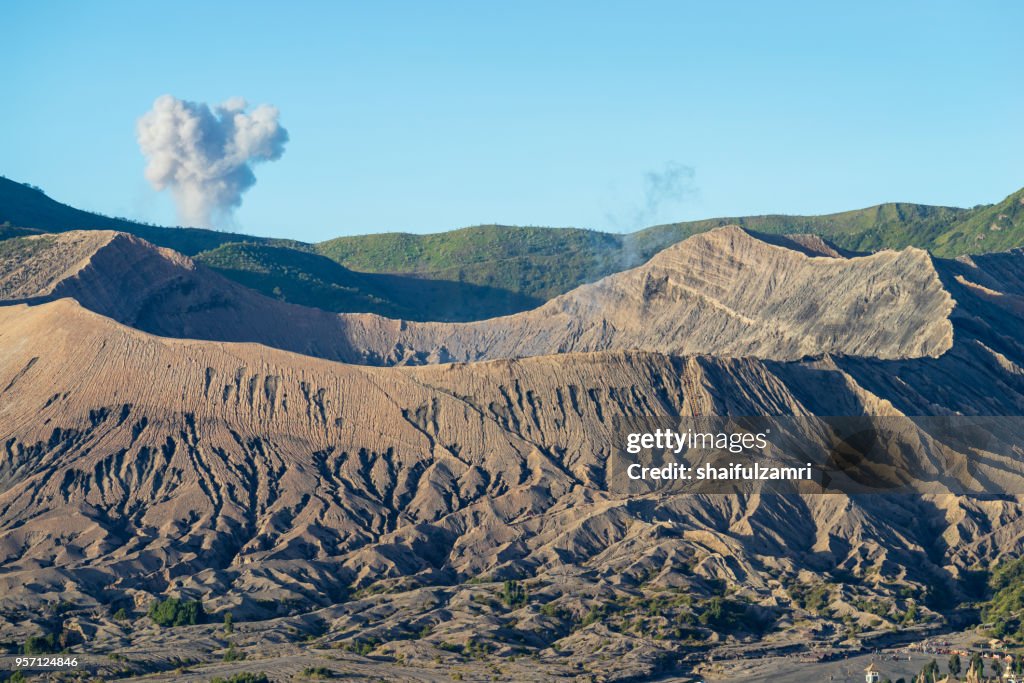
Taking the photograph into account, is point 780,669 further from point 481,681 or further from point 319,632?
point 319,632

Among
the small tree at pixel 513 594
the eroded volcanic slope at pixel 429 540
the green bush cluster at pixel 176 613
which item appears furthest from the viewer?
the small tree at pixel 513 594

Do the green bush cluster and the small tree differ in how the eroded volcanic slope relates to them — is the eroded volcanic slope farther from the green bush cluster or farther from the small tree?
the green bush cluster

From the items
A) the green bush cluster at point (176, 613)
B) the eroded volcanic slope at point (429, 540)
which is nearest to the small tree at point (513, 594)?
the eroded volcanic slope at point (429, 540)

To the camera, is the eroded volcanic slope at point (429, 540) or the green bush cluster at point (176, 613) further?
the eroded volcanic slope at point (429, 540)

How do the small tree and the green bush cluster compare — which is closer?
the green bush cluster

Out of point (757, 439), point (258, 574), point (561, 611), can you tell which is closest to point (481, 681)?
point (561, 611)

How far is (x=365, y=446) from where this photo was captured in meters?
198

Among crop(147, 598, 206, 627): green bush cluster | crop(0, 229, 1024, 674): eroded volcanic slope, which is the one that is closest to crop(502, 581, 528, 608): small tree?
crop(0, 229, 1024, 674): eroded volcanic slope

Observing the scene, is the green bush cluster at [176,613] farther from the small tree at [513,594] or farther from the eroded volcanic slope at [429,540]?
the small tree at [513,594]

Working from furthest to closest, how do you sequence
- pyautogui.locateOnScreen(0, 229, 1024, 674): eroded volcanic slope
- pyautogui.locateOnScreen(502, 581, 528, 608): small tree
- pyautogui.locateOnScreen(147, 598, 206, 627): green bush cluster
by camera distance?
pyautogui.locateOnScreen(502, 581, 528, 608): small tree, pyautogui.locateOnScreen(0, 229, 1024, 674): eroded volcanic slope, pyautogui.locateOnScreen(147, 598, 206, 627): green bush cluster

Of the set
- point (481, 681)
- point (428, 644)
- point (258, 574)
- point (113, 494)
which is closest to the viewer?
point (481, 681)

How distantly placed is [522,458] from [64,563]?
148ft

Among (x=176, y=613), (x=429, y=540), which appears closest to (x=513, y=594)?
(x=429, y=540)

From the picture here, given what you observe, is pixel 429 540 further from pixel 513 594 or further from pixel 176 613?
pixel 176 613
